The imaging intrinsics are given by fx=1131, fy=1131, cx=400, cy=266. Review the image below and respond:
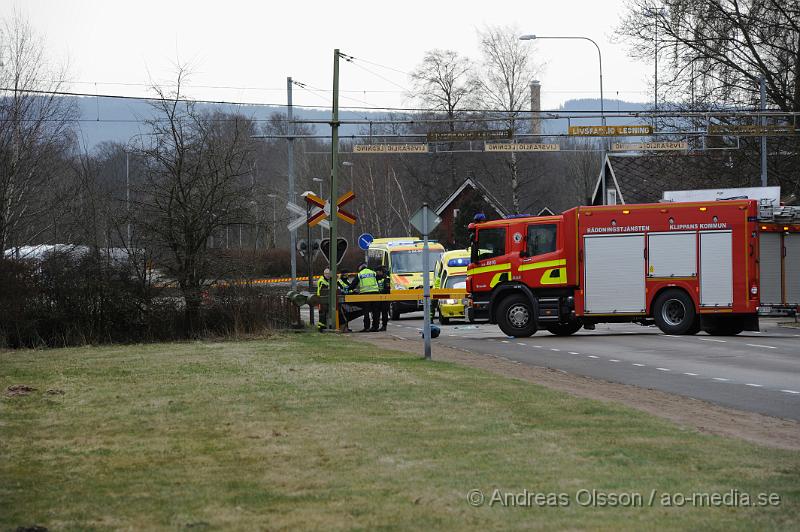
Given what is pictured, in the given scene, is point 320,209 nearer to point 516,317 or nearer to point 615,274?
point 516,317

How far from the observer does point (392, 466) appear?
27.8ft

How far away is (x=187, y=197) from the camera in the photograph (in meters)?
26.6

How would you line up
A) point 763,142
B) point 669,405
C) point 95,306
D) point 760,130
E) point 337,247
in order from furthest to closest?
point 763,142
point 760,130
point 337,247
point 95,306
point 669,405

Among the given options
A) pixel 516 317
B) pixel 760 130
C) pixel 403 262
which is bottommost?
pixel 516 317

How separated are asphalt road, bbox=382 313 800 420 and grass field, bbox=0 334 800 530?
296cm

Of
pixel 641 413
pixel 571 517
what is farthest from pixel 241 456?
pixel 641 413

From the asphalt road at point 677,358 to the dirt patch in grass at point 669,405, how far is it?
1.56 feet

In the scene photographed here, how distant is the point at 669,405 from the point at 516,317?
1507 centimetres

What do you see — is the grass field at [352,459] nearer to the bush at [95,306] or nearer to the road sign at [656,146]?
the bush at [95,306]

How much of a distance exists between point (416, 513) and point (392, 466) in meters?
1.59

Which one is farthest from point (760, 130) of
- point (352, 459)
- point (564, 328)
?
point (352, 459)

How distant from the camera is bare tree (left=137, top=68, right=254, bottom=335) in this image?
2614 centimetres

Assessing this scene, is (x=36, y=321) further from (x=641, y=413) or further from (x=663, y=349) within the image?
(x=641, y=413)

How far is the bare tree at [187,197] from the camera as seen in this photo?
26141 mm
